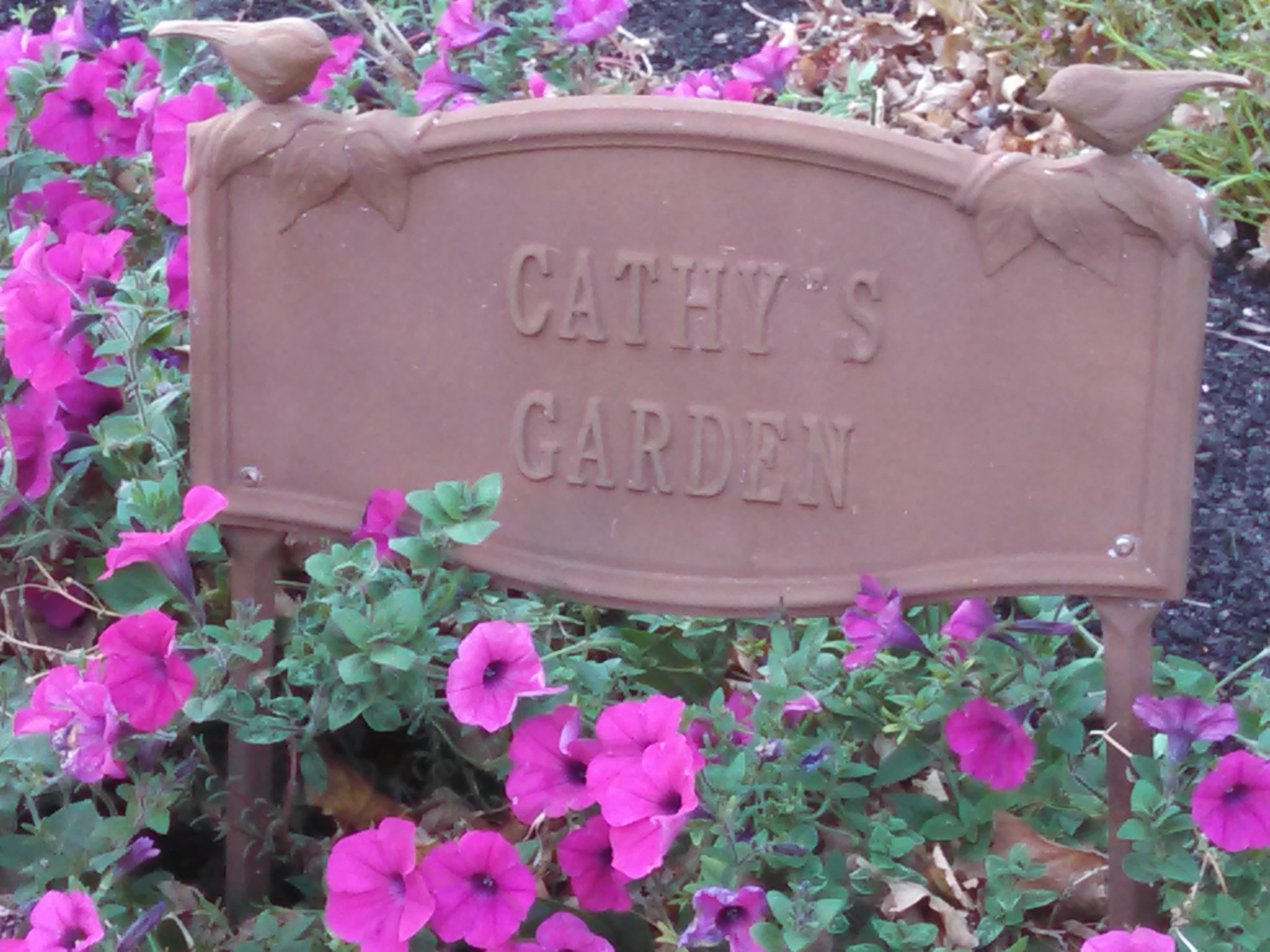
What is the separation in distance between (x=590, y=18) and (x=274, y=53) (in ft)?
2.26

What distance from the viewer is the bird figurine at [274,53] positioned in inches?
51.6

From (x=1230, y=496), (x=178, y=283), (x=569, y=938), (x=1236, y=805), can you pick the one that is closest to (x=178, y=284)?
(x=178, y=283)

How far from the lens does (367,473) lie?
1407 millimetres

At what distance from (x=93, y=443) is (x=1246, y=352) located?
1692mm

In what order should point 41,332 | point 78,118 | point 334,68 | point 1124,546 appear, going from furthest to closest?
point 334,68 < point 78,118 < point 41,332 < point 1124,546

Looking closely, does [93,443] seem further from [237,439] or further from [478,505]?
[478,505]

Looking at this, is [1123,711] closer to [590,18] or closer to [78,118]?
[590,18]

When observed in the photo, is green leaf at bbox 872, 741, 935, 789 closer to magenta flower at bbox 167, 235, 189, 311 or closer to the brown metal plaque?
the brown metal plaque

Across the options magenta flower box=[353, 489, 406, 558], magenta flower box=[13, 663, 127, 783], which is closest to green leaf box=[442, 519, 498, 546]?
magenta flower box=[353, 489, 406, 558]

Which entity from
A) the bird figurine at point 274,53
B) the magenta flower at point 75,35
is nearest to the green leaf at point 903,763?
the bird figurine at point 274,53

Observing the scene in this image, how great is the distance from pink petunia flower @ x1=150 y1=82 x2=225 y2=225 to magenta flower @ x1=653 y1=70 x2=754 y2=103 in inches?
22.6

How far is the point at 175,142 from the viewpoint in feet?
5.46

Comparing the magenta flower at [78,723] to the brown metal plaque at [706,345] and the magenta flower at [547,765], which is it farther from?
the magenta flower at [547,765]

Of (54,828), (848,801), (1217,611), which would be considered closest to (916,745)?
(848,801)
